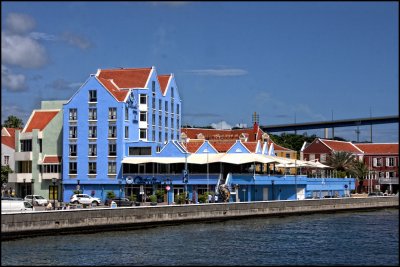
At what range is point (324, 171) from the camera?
137 metres

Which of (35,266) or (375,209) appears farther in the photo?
(375,209)

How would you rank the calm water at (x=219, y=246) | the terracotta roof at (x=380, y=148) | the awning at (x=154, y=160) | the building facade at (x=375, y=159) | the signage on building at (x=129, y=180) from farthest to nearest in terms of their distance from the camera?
the terracotta roof at (x=380, y=148) < the building facade at (x=375, y=159) < the signage on building at (x=129, y=180) < the awning at (x=154, y=160) < the calm water at (x=219, y=246)

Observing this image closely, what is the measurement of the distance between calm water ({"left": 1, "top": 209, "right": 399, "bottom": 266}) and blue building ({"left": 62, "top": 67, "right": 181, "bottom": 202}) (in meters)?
34.4

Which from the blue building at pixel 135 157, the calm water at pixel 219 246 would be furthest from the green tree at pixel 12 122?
the calm water at pixel 219 246

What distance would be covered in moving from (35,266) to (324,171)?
9546 centimetres

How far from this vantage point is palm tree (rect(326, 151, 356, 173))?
14050 cm

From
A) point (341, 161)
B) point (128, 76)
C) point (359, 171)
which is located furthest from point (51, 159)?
point (359, 171)

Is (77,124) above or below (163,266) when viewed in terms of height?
above

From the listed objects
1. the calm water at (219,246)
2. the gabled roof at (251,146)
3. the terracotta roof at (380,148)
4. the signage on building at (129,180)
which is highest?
the terracotta roof at (380,148)

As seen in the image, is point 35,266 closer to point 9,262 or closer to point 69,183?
point 9,262

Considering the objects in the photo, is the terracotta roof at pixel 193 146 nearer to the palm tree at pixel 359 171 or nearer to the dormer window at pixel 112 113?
the dormer window at pixel 112 113

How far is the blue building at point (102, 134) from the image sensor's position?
365 ft

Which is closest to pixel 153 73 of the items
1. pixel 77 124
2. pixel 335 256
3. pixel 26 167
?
pixel 77 124

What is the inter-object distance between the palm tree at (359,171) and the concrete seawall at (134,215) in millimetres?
33822
